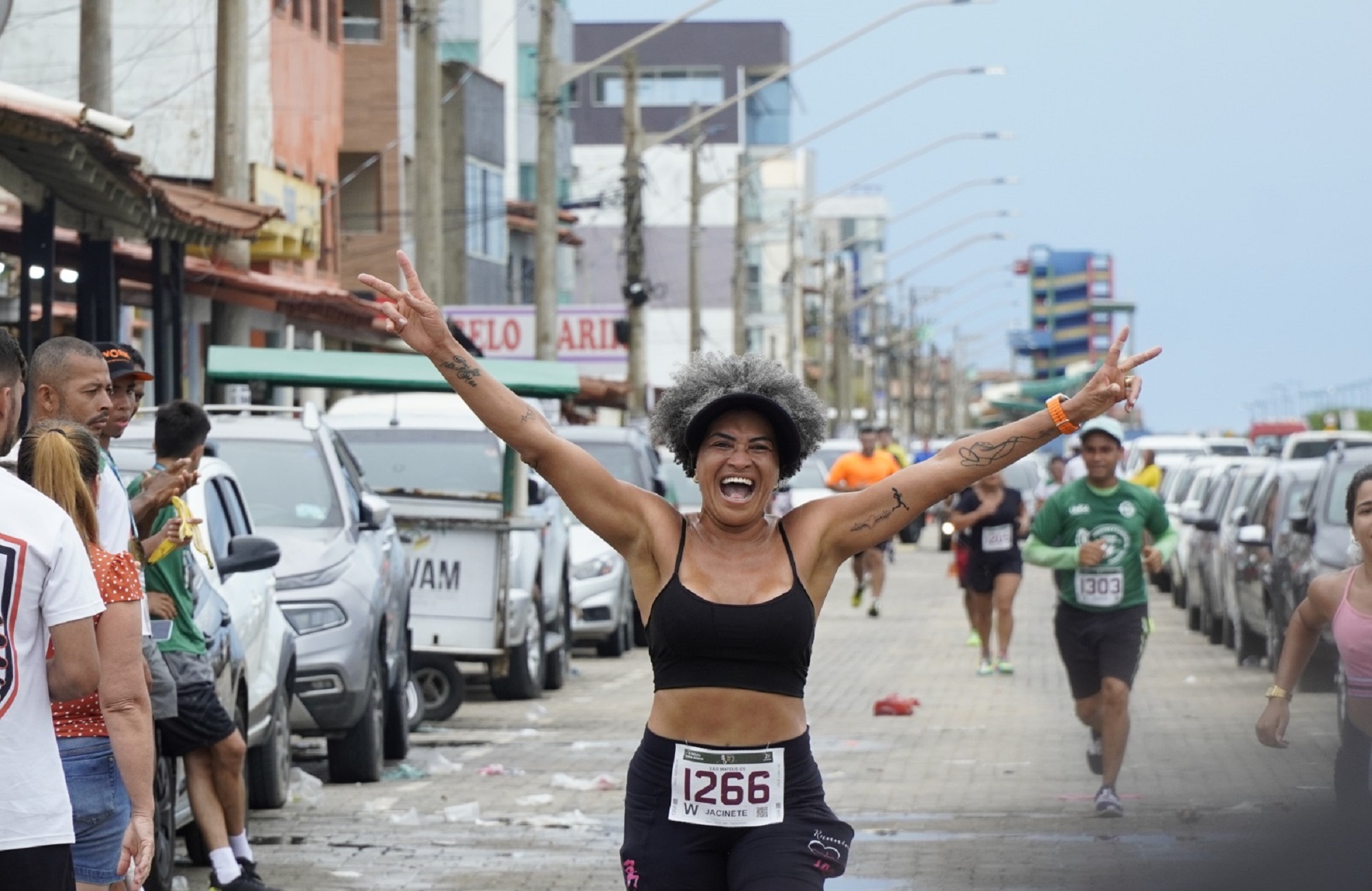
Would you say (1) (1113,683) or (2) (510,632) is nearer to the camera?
(1) (1113,683)

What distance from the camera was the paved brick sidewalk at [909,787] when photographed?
1010 cm

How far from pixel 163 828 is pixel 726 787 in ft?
13.9

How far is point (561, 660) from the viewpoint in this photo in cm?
1959

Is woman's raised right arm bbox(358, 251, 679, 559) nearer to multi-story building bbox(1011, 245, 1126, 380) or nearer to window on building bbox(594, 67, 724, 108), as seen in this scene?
window on building bbox(594, 67, 724, 108)

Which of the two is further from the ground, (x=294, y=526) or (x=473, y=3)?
(x=473, y=3)

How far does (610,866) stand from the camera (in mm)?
10500

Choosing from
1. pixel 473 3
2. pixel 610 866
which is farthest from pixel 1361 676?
pixel 473 3

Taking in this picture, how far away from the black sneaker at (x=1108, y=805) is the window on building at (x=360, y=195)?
35771mm

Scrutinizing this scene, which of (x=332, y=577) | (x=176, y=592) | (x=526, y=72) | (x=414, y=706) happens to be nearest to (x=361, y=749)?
(x=332, y=577)

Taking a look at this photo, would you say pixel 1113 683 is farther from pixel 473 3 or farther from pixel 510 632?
pixel 473 3

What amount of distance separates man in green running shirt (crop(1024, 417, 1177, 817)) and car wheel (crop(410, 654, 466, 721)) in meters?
5.33

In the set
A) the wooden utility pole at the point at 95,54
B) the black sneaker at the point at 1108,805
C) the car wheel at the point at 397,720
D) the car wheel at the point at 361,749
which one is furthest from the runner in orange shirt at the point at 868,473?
the black sneaker at the point at 1108,805

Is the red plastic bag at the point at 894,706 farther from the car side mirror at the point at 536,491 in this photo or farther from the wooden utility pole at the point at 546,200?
the wooden utility pole at the point at 546,200

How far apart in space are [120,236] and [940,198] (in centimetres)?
3877
